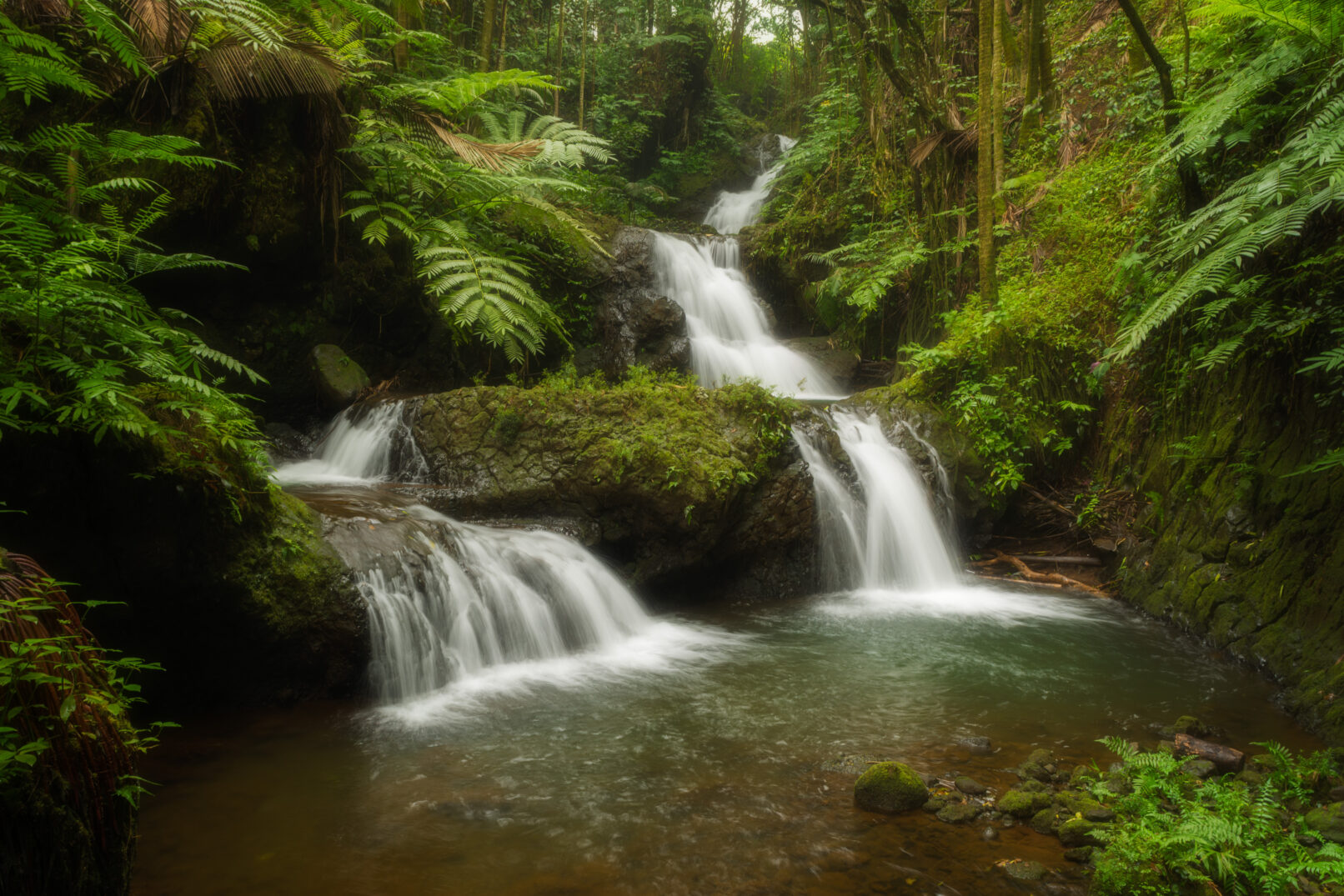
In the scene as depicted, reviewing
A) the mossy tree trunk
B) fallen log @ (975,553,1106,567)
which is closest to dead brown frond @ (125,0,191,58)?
the mossy tree trunk

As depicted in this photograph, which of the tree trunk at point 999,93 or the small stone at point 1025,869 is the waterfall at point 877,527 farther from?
the small stone at point 1025,869

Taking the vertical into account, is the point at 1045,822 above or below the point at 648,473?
below

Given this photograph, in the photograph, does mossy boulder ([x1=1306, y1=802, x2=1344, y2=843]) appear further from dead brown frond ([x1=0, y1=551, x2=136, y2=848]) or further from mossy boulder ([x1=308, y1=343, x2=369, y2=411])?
mossy boulder ([x1=308, y1=343, x2=369, y2=411])

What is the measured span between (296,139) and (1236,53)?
8.79 metres

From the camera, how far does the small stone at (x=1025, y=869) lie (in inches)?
116

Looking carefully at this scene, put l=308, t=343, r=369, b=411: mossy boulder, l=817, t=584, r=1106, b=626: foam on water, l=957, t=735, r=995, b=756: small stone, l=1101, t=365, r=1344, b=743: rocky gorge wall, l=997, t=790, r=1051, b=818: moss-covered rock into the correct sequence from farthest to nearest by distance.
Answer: l=308, t=343, r=369, b=411: mossy boulder < l=817, t=584, r=1106, b=626: foam on water < l=1101, t=365, r=1344, b=743: rocky gorge wall < l=957, t=735, r=995, b=756: small stone < l=997, t=790, r=1051, b=818: moss-covered rock

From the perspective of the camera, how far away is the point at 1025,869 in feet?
9.76

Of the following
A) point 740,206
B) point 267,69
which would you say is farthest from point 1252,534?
point 740,206

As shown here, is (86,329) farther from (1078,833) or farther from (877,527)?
(877,527)

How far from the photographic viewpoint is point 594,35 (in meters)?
22.1

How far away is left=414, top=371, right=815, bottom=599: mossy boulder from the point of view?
22.0 ft

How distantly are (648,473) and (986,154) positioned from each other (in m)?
5.15

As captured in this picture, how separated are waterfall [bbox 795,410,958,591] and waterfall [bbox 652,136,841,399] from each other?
7.92 feet

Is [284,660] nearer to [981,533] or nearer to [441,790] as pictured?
[441,790]
